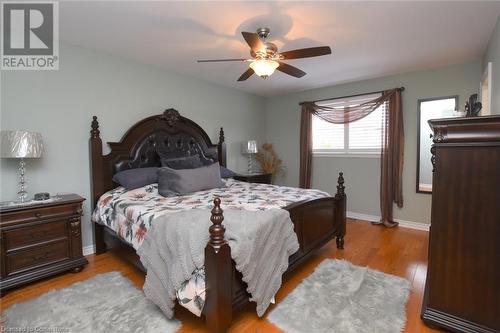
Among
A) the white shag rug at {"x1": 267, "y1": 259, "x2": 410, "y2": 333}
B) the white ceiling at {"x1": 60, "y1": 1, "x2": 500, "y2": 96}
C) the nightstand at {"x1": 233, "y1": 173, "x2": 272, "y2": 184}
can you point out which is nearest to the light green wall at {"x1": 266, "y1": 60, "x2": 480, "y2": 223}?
the white ceiling at {"x1": 60, "y1": 1, "x2": 500, "y2": 96}

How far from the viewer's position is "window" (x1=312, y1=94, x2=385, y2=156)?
13.6 feet

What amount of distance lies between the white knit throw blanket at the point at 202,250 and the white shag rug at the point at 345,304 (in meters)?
0.25

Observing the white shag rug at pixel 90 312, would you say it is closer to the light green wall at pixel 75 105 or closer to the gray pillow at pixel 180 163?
the light green wall at pixel 75 105

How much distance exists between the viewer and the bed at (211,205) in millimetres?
1476

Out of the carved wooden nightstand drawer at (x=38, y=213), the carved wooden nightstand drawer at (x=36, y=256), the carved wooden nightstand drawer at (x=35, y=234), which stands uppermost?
the carved wooden nightstand drawer at (x=38, y=213)

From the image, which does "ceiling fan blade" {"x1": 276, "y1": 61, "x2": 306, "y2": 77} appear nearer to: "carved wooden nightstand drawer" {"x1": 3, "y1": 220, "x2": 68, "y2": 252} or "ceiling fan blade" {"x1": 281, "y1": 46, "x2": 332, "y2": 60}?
"ceiling fan blade" {"x1": 281, "y1": 46, "x2": 332, "y2": 60}

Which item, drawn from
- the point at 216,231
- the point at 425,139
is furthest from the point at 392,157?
the point at 216,231

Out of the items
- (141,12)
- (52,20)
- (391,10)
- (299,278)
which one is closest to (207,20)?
(141,12)

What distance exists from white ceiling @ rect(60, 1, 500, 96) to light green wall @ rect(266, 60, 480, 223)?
0.28 m

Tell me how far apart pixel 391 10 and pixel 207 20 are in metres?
1.60

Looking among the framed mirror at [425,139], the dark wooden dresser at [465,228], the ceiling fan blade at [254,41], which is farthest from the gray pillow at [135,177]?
the framed mirror at [425,139]

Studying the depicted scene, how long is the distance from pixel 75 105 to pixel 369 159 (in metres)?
4.32

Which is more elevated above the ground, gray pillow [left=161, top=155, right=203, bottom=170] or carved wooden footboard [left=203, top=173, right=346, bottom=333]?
gray pillow [left=161, top=155, right=203, bottom=170]

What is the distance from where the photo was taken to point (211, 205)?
7.57 feet
